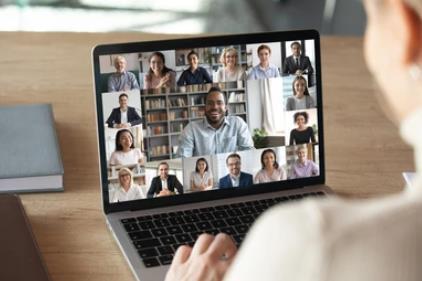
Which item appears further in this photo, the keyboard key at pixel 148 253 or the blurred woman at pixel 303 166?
the blurred woman at pixel 303 166

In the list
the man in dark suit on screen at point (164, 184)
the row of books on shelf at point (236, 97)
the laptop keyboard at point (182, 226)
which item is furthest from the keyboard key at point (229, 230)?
the row of books on shelf at point (236, 97)

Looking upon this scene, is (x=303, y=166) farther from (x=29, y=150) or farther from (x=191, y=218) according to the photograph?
(x=29, y=150)

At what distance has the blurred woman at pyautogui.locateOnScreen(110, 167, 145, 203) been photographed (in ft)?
4.52

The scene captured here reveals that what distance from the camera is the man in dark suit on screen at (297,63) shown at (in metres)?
1.45

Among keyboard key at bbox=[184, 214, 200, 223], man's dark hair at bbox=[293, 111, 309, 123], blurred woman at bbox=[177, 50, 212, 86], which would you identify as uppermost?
blurred woman at bbox=[177, 50, 212, 86]

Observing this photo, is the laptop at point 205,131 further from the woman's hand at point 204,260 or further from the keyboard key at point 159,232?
the woman's hand at point 204,260

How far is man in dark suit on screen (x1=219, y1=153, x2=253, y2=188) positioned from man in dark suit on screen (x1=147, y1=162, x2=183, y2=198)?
7 cm

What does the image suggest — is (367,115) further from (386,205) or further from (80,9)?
(80,9)

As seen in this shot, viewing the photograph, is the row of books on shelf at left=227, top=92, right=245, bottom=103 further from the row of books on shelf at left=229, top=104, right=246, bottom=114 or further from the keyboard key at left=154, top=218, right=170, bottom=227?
the keyboard key at left=154, top=218, right=170, bottom=227

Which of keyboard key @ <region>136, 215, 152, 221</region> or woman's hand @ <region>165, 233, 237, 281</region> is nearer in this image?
woman's hand @ <region>165, 233, 237, 281</region>

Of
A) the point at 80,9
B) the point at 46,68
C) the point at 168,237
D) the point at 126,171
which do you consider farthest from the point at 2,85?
the point at 80,9

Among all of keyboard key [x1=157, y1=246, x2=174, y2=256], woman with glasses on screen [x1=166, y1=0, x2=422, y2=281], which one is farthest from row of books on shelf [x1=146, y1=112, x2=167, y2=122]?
woman with glasses on screen [x1=166, y1=0, x2=422, y2=281]

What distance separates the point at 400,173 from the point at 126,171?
49 centimetres

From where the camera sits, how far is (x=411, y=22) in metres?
0.70
